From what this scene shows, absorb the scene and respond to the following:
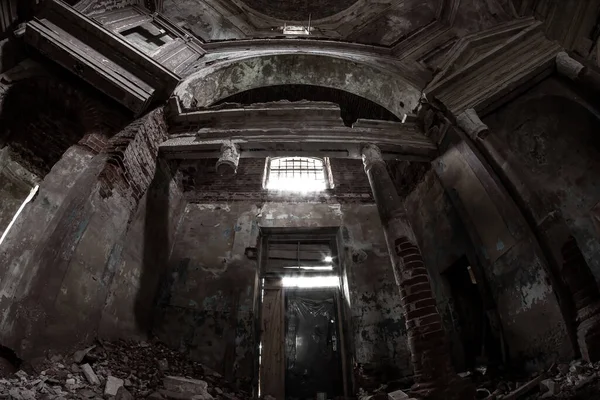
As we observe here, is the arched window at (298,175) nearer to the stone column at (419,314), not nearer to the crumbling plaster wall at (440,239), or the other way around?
the crumbling plaster wall at (440,239)

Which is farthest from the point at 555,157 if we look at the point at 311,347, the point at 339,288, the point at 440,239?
the point at 311,347

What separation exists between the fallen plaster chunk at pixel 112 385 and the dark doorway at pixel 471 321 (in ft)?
16.1

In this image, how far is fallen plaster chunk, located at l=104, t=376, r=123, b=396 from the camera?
3254 millimetres

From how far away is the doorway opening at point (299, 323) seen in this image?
7676 millimetres

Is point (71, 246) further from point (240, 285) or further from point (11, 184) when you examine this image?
point (240, 285)

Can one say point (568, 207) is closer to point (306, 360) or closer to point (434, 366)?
point (434, 366)

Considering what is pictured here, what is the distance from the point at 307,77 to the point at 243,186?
343 cm

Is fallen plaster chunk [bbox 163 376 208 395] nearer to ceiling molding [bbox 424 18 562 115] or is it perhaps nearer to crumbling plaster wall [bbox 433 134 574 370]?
crumbling plaster wall [bbox 433 134 574 370]

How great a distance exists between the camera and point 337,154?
6043 mm

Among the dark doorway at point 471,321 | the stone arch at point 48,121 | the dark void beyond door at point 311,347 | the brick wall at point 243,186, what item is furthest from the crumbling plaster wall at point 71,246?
the dark void beyond door at point 311,347

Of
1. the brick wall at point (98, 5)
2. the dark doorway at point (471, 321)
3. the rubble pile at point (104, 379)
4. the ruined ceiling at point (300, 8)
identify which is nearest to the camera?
the rubble pile at point (104, 379)

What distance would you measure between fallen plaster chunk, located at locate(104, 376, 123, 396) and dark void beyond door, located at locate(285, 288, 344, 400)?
6.43 meters

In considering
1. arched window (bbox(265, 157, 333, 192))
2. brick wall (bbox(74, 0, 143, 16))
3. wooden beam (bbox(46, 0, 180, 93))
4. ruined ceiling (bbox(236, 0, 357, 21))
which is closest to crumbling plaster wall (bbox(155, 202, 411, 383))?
arched window (bbox(265, 157, 333, 192))

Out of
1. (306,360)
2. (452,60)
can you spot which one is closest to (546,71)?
(452,60)
